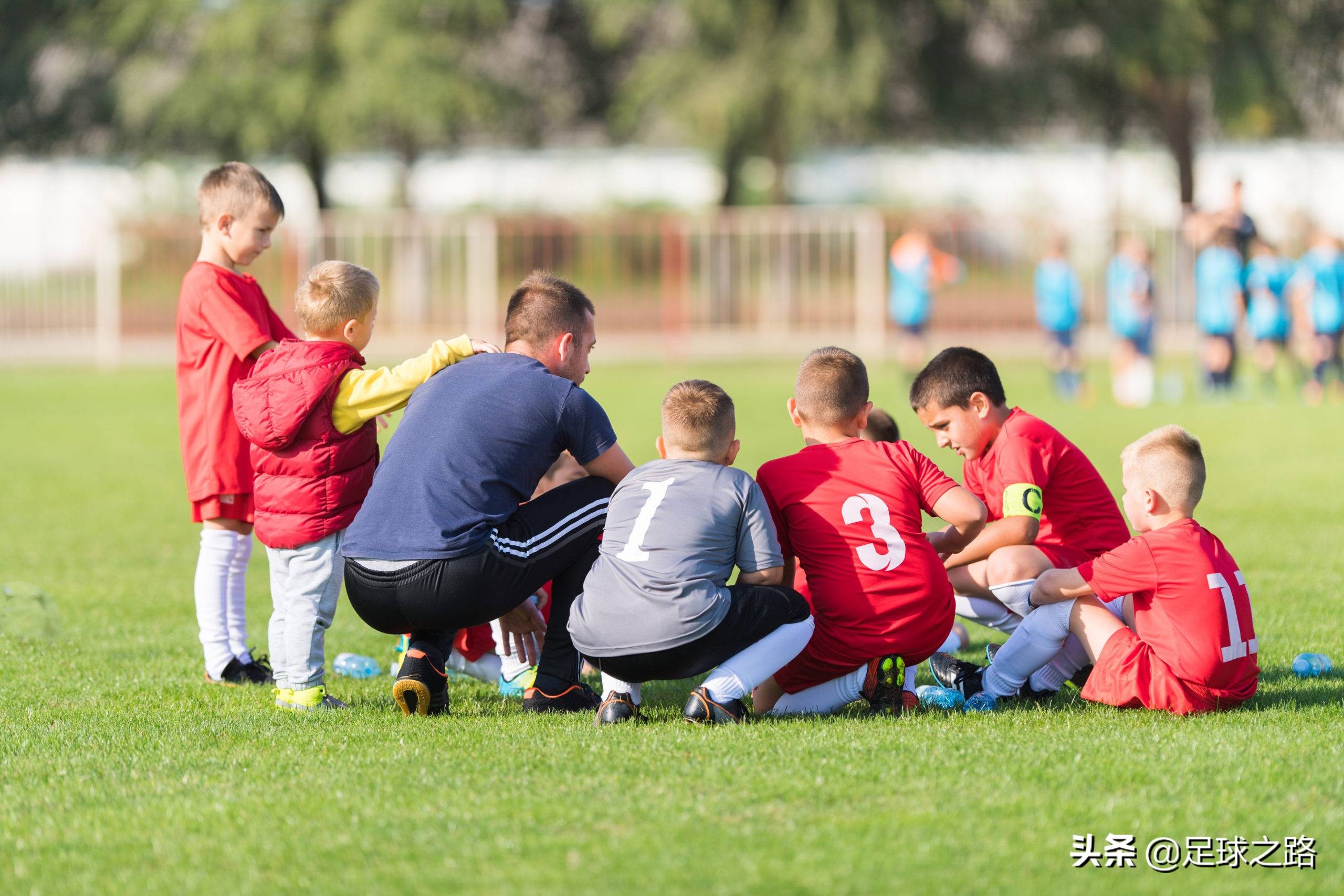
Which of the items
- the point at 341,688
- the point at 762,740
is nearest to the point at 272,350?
the point at 341,688

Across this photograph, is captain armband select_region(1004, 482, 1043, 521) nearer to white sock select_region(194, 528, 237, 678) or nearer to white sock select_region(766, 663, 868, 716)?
white sock select_region(766, 663, 868, 716)

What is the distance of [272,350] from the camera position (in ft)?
16.8

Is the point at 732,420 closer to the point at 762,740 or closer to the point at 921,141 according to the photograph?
the point at 762,740

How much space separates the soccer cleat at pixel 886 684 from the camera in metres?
4.85

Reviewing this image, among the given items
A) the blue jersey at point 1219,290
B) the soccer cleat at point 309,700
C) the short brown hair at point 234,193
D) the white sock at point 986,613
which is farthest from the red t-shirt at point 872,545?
the blue jersey at point 1219,290

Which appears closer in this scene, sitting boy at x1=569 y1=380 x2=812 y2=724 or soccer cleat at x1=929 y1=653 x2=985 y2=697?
sitting boy at x1=569 y1=380 x2=812 y2=724

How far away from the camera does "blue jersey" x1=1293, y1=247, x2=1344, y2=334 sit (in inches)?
732

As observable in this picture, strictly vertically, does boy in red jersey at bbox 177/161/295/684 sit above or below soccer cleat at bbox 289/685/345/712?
above

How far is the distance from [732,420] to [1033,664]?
1.32m

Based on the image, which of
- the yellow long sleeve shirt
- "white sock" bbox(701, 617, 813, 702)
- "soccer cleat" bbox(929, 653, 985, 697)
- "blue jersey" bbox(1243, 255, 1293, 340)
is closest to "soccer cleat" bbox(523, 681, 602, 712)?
"white sock" bbox(701, 617, 813, 702)

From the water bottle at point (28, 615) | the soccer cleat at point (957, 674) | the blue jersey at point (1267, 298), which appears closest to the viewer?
the soccer cleat at point (957, 674)

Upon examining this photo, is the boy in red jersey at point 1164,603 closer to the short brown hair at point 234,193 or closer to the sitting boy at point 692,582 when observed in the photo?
the sitting boy at point 692,582

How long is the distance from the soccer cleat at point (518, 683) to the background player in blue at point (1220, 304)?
1538 cm

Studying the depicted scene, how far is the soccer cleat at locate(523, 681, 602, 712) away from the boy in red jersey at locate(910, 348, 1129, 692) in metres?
1.40
